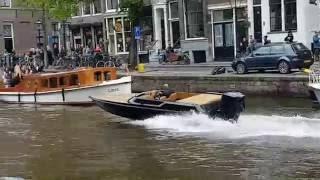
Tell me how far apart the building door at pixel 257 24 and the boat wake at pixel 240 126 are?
57.9 ft

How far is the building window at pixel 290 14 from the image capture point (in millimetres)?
36312

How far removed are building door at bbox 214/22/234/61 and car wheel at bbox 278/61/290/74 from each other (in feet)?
35.4

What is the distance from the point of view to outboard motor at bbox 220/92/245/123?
64.2 ft

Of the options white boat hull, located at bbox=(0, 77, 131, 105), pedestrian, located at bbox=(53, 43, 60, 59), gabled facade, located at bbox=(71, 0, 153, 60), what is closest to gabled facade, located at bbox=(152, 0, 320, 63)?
gabled facade, located at bbox=(71, 0, 153, 60)

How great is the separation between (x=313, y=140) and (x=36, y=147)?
7.48 m

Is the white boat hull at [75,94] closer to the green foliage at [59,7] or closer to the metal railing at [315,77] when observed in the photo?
the metal railing at [315,77]

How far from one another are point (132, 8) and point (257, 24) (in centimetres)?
803

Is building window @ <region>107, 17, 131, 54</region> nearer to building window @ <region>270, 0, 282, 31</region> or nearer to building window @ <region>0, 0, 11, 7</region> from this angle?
building window @ <region>0, 0, 11, 7</region>

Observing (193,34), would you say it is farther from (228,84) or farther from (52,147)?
(52,147)

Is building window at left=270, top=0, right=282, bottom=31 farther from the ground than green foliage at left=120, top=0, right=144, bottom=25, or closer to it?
closer to it

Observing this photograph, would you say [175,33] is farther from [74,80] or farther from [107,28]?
[74,80]

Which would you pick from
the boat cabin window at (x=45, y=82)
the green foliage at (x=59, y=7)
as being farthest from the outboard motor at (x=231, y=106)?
the green foliage at (x=59, y=7)

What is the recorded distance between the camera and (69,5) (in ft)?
152

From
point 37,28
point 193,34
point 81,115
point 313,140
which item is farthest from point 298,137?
point 37,28
